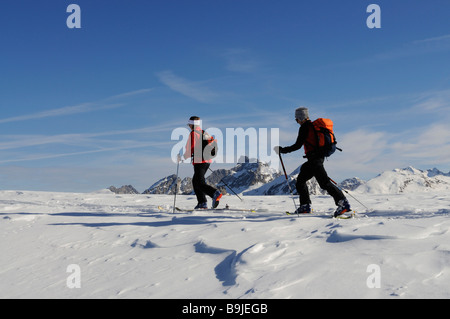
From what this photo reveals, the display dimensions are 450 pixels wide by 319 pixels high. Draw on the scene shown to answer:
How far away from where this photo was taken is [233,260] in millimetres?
4621

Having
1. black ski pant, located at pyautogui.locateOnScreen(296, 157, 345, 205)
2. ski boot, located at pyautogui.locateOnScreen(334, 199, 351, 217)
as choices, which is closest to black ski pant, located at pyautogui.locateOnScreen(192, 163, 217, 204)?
black ski pant, located at pyautogui.locateOnScreen(296, 157, 345, 205)

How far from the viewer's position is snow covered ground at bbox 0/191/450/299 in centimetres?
367

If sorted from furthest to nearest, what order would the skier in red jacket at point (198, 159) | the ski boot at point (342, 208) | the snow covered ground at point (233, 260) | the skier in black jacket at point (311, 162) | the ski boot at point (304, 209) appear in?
the skier in red jacket at point (198, 159) → the ski boot at point (304, 209) → the skier in black jacket at point (311, 162) → the ski boot at point (342, 208) → the snow covered ground at point (233, 260)

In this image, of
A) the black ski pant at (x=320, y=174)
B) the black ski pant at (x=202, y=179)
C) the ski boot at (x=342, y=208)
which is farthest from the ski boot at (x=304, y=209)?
the black ski pant at (x=202, y=179)

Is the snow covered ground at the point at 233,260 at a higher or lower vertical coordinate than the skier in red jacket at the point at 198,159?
lower

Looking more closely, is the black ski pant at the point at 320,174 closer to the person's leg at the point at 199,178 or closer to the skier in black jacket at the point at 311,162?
the skier in black jacket at the point at 311,162

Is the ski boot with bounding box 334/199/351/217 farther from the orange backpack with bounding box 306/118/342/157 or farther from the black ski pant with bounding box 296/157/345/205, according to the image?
the orange backpack with bounding box 306/118/342/157

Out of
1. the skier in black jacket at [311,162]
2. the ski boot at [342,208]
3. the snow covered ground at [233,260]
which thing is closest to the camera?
the snow covered ground at [233,260]

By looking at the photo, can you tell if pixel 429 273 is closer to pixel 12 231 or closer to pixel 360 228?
pixel 360 228

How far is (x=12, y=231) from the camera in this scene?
7.62 m

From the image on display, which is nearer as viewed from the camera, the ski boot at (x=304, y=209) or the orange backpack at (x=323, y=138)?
the orange backpack at (x=323, y=138)

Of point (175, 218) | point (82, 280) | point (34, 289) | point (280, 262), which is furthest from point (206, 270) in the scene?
point (175, 218)

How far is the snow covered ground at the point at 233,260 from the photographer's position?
3674mm
